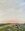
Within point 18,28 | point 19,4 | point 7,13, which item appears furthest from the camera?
point 19,4

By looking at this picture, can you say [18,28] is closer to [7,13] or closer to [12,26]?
[12,26]

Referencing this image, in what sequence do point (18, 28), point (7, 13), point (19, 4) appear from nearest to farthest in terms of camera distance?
point (18, 28), point (7, 13), point (19, 4)

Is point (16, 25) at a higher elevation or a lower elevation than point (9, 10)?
lower

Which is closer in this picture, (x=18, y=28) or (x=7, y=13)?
(x=18, y=28)

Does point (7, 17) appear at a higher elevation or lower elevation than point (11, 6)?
lower

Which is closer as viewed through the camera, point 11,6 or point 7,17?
point 7,17

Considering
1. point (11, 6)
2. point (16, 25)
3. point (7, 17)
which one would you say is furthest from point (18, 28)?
point (11, 6)

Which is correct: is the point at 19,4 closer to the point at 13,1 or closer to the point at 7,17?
the point at 13,1

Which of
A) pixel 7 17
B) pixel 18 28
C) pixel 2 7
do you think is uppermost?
pixel 2 7

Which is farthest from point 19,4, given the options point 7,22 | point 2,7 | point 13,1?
point 7,22
